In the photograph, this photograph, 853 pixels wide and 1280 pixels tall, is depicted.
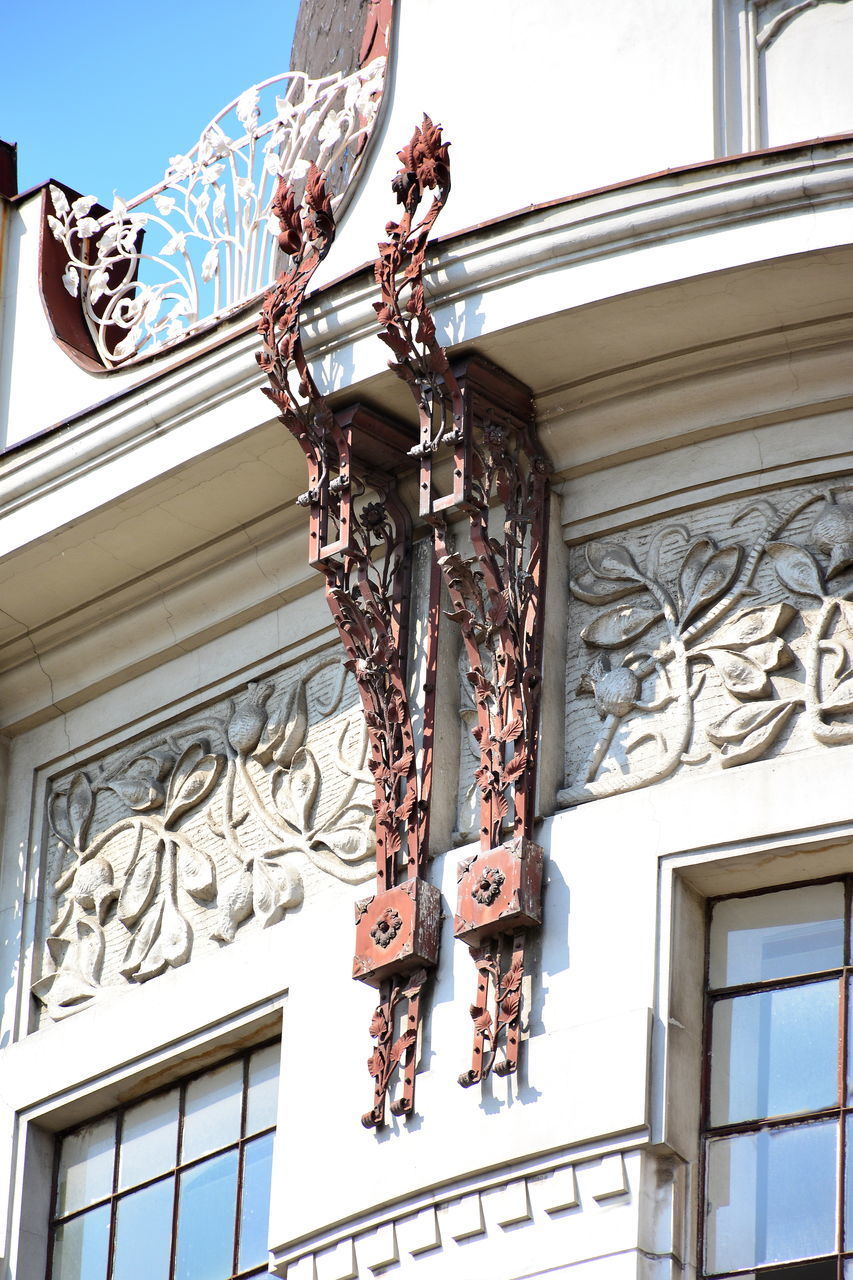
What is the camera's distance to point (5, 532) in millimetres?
→ 9750

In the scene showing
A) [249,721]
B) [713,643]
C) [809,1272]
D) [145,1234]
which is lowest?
[809,1272]

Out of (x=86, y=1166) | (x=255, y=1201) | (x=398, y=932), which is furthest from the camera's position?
(x=86, y=1166)

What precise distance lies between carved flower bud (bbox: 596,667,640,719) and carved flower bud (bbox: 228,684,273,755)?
4.45 feet

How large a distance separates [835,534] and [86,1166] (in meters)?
3.35

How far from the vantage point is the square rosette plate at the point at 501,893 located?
27.2ft

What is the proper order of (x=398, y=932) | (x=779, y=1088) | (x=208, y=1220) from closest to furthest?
(x=779, y=1088) < (x=398, y=932) < (x=208, y=1220)

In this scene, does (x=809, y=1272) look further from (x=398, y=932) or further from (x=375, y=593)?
(x=375, y=593)

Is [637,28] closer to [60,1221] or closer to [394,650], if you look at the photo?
[394,650]

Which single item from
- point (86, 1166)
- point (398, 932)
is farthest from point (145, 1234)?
point (398, 932)

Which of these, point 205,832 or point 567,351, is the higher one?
point 567,351

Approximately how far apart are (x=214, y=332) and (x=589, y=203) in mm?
1490

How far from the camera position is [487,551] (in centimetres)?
876

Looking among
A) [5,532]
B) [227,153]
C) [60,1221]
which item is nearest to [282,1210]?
[60,1221]

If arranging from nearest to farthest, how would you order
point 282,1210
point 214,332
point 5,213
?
point 282,1210
point 214,332
point 5,213
